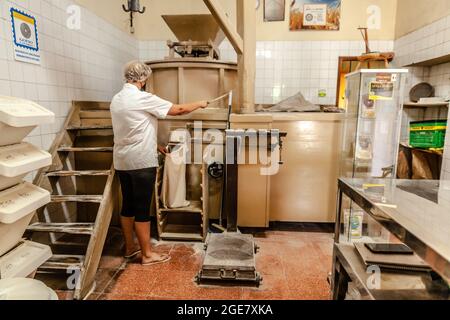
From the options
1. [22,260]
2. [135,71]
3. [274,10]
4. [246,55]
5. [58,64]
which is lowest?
[22,260]

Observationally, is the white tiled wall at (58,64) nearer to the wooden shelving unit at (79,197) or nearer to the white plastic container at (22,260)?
the wooden shelving unit at (79,197)

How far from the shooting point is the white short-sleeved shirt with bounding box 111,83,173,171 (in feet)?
7.33

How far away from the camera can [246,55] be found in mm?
3041

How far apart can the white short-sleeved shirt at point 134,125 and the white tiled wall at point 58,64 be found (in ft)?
2.67

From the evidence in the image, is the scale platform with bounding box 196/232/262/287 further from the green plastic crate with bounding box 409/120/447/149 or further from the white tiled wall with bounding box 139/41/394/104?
the white tiled wall with bounding box 139/41/394/104

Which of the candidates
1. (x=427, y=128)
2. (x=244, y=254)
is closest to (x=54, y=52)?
(x=244, y=254)

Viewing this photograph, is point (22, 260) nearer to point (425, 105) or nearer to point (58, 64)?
point (58, 64)

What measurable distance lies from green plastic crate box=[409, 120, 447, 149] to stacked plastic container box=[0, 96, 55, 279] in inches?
154

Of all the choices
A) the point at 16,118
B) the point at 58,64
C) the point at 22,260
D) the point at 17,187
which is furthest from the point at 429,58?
the point at 22,260

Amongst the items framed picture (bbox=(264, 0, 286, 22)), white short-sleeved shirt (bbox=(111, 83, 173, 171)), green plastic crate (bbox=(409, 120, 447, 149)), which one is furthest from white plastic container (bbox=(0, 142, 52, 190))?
framed picture (bbox=(264, 0, 286, 22))

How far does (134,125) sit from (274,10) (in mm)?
3590

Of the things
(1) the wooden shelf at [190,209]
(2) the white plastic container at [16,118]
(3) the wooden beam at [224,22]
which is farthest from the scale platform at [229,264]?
(3) the wooden beam at [224,22]
